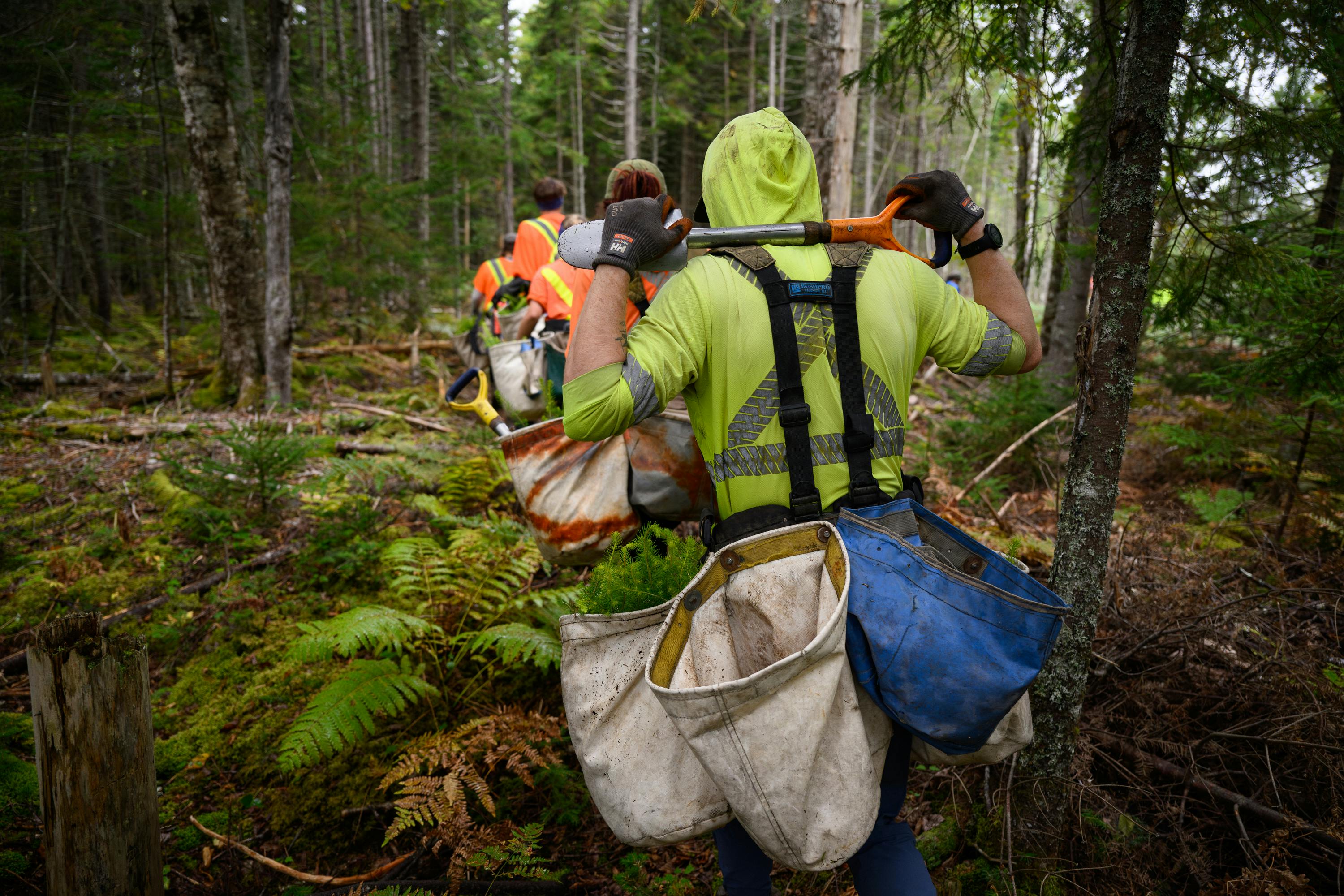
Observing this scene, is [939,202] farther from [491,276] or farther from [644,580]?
[491,276]

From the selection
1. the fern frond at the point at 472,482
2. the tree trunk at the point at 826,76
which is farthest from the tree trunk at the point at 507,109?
the fern frond at the point at 472,482

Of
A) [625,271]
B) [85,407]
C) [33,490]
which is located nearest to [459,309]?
[85,407]

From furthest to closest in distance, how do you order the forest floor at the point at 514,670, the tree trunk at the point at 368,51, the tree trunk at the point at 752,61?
1. the tree trunk at the point at 752,61
2. the tree trunk at the point at 368,51
3. the forest floor at the point at 514,670

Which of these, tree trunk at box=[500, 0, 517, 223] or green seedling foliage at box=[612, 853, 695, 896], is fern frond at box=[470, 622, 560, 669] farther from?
tree trunk at box=[500, 0, 517, 223]

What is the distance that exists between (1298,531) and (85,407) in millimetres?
12917

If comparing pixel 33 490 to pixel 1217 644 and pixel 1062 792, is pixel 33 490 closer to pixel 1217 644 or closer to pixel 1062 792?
pixel 1062 792

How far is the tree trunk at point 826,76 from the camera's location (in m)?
7.15

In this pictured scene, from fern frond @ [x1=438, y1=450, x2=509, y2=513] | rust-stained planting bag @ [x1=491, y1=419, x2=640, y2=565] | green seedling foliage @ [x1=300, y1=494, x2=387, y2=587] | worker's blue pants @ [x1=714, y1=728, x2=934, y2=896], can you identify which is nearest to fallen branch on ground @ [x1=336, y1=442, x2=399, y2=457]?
fern frond @ [x1=438, y1=450, x2=509, y2=513]

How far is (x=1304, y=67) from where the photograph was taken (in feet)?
8.45

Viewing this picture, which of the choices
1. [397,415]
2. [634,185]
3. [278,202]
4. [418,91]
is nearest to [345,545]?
[634,185]

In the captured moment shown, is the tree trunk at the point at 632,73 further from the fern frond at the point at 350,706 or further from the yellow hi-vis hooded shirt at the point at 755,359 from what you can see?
the yellow hi-vis hooded shirt at the point at 755,359

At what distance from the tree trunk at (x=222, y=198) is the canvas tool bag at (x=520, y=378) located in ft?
19.0

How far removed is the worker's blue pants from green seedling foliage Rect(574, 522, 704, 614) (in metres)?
0.70

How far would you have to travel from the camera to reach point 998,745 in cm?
196
